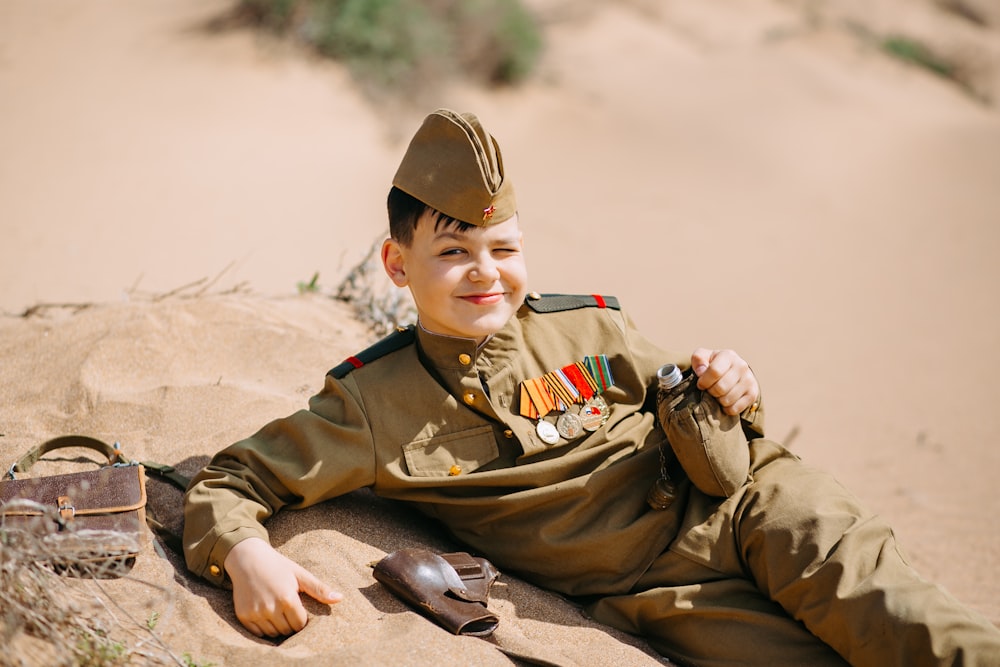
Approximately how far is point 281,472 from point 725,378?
1125 mm

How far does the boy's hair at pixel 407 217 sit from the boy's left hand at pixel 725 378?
26.3 inches

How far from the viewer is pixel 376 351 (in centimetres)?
269

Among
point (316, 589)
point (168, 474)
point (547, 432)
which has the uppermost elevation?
point (547, 432)

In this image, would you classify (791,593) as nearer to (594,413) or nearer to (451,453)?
(594,413)

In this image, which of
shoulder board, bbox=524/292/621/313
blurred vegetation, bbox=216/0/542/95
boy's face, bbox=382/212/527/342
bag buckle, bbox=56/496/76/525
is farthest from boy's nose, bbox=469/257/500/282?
blurred vegetation, bbox=216/0/542/95

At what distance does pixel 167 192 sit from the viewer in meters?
6.99

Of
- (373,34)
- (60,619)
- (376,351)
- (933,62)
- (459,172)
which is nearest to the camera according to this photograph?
(60,619)

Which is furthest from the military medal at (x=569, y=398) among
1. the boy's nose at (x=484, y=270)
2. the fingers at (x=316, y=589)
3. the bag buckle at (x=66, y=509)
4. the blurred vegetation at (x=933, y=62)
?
the blurred vegetation at (x=933, y=62)

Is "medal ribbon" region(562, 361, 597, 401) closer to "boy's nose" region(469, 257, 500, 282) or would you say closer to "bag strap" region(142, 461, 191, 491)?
"boy's nose" region(469, 257, 500, 282)

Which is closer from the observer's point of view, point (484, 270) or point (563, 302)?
point (484, 270)

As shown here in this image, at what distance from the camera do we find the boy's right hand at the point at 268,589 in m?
2.25

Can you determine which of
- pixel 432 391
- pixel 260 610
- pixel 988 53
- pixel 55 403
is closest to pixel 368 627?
pixel 260 610

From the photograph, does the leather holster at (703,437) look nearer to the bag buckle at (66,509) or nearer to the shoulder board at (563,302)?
the shoulder board at (563,302)

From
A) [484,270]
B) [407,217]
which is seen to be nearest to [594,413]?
[484,270]
